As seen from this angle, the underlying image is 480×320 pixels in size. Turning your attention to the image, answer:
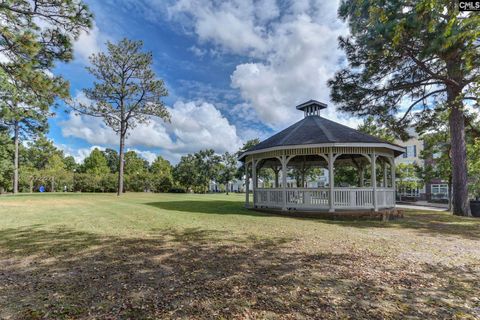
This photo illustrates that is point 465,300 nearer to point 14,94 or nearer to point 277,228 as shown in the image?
point 277,228

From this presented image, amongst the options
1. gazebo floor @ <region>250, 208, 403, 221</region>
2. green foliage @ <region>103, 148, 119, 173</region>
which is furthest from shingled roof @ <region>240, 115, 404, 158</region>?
green foliage @ <region>103, 148, 119, 173</region>

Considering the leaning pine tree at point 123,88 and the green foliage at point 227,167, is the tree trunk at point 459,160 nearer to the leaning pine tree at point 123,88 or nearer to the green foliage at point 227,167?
the leaning pine tree at point 123,88

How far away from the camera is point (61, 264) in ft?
16.1

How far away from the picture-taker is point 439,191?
35500mm

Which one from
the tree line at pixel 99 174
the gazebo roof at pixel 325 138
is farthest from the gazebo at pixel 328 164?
the tree line at pixel 99 174

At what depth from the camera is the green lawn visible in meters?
3.19

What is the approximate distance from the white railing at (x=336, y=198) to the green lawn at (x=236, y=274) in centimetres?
364

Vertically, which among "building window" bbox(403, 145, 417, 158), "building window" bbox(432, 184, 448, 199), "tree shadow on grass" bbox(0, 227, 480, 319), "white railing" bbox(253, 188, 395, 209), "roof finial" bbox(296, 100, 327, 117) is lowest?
"building window" bbox(432, 184, 448, 199)

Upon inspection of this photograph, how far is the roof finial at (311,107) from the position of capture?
54.5 feet

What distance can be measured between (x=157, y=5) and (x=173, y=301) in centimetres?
1357

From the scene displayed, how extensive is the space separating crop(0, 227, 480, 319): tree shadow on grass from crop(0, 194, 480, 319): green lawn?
2 centimetres

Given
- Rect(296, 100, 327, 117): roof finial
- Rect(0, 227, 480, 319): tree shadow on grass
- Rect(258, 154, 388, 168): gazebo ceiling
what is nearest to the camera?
Rect(0, 227, 480, 319): tree shadow on grass

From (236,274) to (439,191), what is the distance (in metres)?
41.2

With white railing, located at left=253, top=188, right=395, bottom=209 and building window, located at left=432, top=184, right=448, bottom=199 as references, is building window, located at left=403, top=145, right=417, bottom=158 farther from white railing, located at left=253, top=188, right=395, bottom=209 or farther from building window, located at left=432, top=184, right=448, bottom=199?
white railing, located at left=253, top=188, right=395, bottom=209
